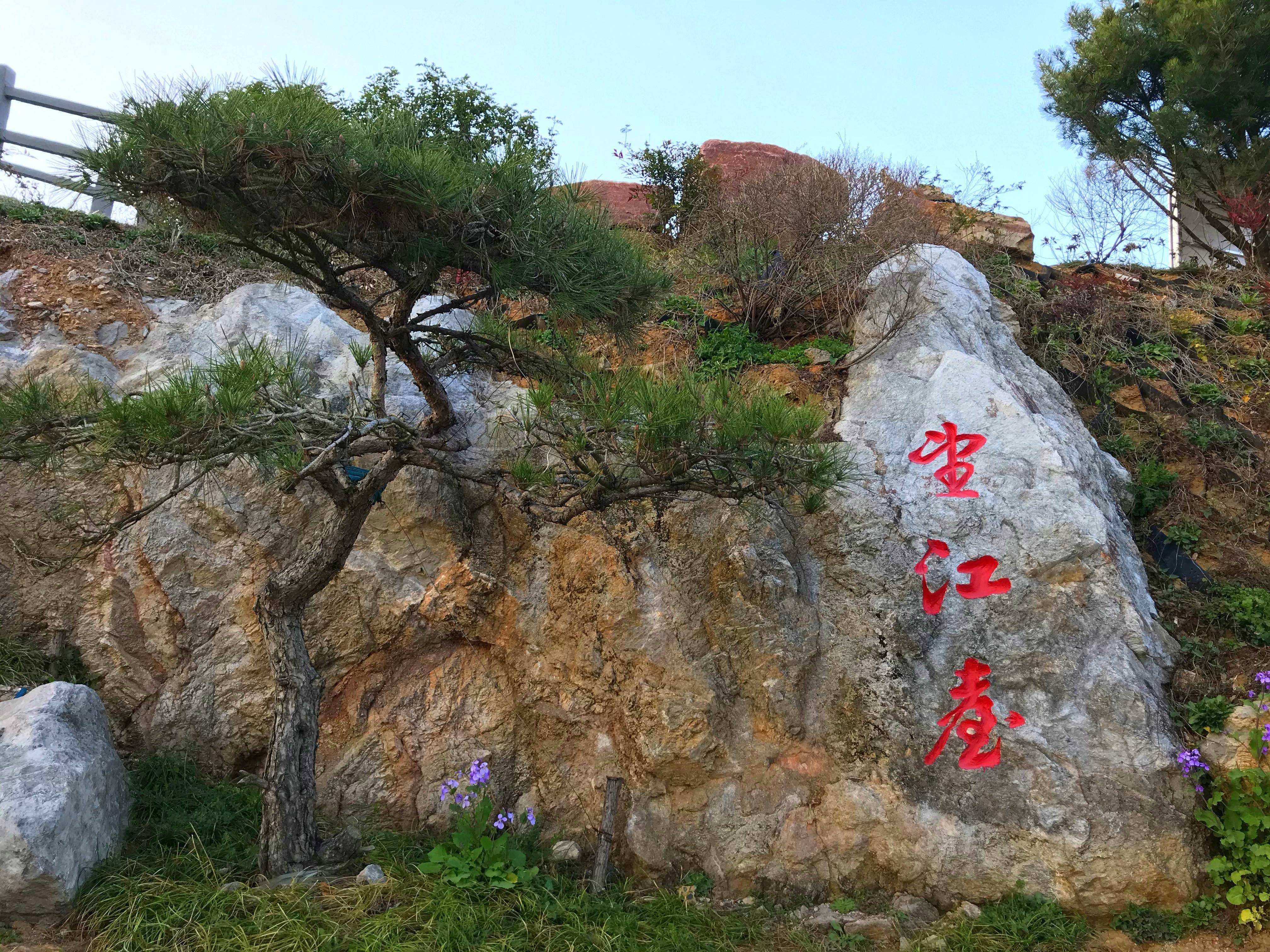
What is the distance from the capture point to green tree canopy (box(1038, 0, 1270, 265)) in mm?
7023

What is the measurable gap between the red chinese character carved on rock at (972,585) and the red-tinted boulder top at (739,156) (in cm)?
422

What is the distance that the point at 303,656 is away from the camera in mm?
3674


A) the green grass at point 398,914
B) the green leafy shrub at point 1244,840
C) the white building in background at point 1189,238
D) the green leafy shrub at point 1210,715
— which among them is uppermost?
the white building in background at point 1189,238

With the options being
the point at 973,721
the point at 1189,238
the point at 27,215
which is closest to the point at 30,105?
the point at 27,215

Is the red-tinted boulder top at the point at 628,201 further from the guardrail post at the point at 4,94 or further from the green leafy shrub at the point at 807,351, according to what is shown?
the guardrail post at the point at 4,94

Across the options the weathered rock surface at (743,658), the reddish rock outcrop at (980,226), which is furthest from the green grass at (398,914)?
the reddish rock outcrop at (980,226)

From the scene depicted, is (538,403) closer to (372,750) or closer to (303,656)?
(303,656)

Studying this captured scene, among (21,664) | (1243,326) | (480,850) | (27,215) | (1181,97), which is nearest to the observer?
(480,850)

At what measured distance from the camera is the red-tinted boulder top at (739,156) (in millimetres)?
7766

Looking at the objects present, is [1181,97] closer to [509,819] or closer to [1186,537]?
[1186,537]

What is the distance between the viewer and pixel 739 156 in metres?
9.15

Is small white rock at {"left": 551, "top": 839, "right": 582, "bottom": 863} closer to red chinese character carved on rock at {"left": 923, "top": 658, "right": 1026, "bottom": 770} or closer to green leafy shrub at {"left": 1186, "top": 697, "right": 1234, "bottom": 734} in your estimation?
red chinese character carved on rock at {"left": 923, "top": 658, "right": 1026, "bottom": 770}

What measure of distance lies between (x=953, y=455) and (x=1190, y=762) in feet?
5.29

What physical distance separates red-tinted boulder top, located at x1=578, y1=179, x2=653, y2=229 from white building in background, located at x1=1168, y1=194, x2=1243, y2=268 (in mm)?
4767
